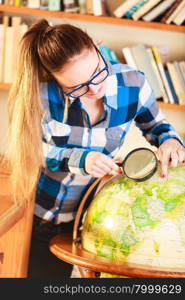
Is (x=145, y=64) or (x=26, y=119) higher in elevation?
(x=26, y=119)

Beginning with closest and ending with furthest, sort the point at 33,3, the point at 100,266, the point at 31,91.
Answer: the point at 100,266 < the point at 31,91 < the point at 33,3

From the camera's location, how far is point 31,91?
1.85 meters

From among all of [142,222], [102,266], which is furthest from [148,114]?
A: [102,266]

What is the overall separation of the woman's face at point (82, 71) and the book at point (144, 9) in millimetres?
1716

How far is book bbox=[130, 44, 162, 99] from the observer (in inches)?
138

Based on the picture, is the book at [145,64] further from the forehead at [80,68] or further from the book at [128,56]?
the forehead at [80,68]

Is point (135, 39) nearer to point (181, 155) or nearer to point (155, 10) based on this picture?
point (155, 10)

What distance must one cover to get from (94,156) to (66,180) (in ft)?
1.32

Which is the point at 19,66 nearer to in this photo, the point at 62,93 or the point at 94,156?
the point at 62,93

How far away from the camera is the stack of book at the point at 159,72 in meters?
3.50

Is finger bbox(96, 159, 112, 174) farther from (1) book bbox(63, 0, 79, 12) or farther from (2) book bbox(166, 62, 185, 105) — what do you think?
(1) book bbox(63, 0, 79, 12)

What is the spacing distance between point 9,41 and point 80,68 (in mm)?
2133

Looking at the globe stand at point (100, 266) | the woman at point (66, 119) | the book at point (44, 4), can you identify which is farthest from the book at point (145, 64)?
→ the globe stand at point (100, 266)

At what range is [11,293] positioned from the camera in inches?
58.2
